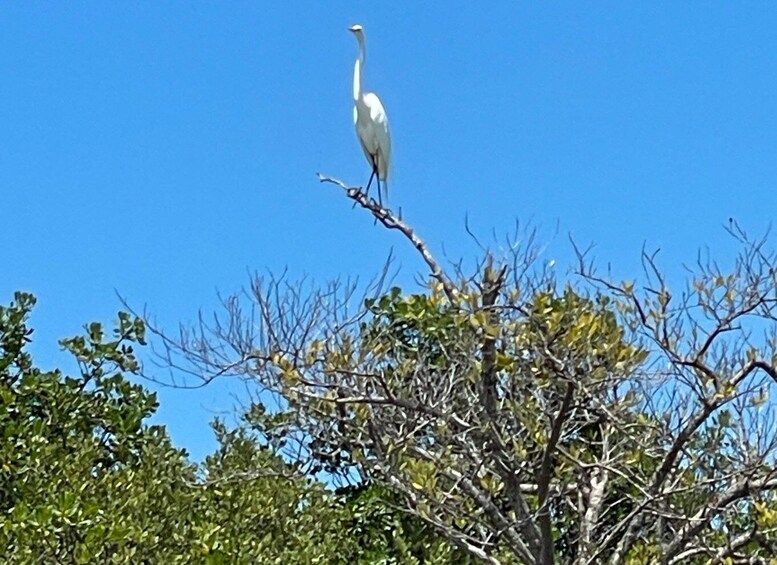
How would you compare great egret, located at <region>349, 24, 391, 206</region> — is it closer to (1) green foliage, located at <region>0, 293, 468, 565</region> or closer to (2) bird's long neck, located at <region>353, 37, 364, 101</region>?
(2) bird's long neck, located at <region>353, 37, 364, 101</region>

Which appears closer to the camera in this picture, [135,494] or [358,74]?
[135,494]

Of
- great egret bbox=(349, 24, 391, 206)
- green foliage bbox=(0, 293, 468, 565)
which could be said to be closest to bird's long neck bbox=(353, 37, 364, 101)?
great egret bbox=(349, 24, 391, 206)

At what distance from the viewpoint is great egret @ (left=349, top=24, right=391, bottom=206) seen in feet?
24.4

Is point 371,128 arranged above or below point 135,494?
above

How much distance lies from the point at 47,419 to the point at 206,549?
202 cm

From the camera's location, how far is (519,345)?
15.8 ft

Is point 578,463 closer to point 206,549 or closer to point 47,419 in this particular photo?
point 206,549

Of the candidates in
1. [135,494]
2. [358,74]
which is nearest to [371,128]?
[358,74]

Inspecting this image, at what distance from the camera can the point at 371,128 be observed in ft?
24.4

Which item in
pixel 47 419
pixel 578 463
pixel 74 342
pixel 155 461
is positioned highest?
pixel 74 342

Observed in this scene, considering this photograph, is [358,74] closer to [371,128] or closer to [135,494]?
[371,128]

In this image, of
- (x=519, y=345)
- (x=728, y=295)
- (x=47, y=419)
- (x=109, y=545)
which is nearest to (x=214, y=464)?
(x=47, y=419)

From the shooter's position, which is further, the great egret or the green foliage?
the great egret

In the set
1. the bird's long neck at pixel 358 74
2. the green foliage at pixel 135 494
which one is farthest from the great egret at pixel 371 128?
the green foliage at pixel 135 494
